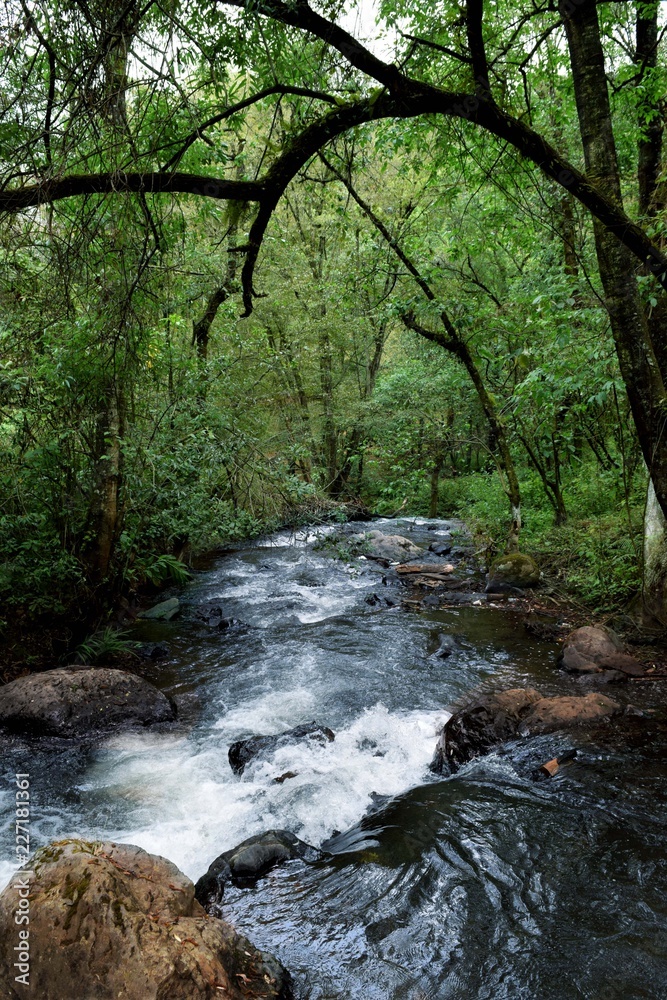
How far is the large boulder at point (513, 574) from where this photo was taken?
1112 cm

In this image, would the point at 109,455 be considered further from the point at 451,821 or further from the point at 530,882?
the point at 530,882

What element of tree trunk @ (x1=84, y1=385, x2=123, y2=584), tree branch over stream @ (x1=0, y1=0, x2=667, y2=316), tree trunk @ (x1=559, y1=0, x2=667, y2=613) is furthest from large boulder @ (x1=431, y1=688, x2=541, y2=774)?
tree trunk @ (x1=84, y1=385, x2=123, y2=584)

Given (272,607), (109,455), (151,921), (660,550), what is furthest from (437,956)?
(272,607)

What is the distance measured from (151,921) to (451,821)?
2.60 m

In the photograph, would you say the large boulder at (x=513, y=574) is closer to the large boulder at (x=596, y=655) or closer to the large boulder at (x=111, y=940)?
the large boulder at (x=596, y=655)

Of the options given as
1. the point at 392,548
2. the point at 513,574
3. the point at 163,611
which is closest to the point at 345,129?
the point at 163,611

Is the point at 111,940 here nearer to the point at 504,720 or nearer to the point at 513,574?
the point at 504,720

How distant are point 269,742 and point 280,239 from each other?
935 cm

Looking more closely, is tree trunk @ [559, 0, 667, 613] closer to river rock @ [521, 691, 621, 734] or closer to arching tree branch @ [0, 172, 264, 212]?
river rock @ [521, 691, 621, 734]

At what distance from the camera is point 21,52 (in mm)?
3246

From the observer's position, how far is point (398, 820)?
4465 mm

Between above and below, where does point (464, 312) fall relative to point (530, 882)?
above

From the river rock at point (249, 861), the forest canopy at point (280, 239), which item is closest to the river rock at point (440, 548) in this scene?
the forest canopy at point (280, 239)

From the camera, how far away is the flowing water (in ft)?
10.2
